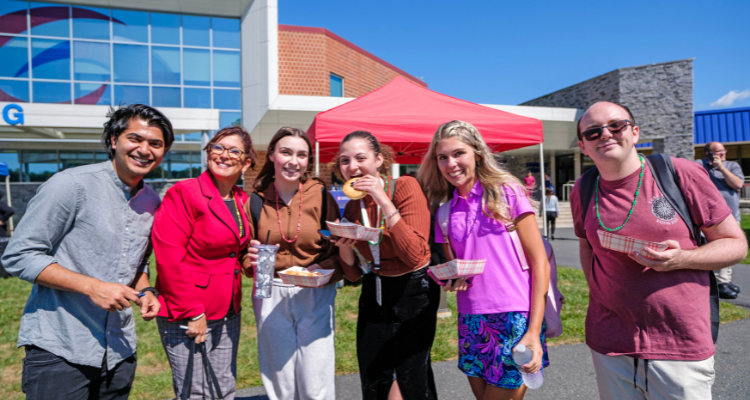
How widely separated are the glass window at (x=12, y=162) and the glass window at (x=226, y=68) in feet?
29.4

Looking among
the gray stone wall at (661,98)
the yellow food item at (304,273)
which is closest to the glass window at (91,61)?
the yellow food item at (304,273)

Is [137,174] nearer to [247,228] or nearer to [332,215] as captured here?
[247,228]

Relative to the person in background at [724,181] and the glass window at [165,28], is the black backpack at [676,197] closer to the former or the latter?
the person in background at [724,181]

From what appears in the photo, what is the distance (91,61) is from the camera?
16078mm

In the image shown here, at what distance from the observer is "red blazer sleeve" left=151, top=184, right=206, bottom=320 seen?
207 cm

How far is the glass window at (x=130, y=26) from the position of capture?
16516mm

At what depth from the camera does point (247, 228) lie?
236 centimetres

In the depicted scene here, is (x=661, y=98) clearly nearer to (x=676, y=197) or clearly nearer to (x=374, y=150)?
(x=676, y=197)

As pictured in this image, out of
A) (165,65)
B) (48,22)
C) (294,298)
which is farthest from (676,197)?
(48,22)

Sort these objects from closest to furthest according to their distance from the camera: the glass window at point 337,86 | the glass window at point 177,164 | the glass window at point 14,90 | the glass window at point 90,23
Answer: the glass window at point 14,90, the glass window at point 90,23, the glass window at point 177,164, the glass window at point 337,86

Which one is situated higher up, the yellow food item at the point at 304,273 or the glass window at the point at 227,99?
the glass window at the point at 227,99

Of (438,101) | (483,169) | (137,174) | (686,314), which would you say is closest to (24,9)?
(438,101)

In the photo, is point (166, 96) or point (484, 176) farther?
point (166, 96)

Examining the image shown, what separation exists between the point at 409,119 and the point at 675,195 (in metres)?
4.10
